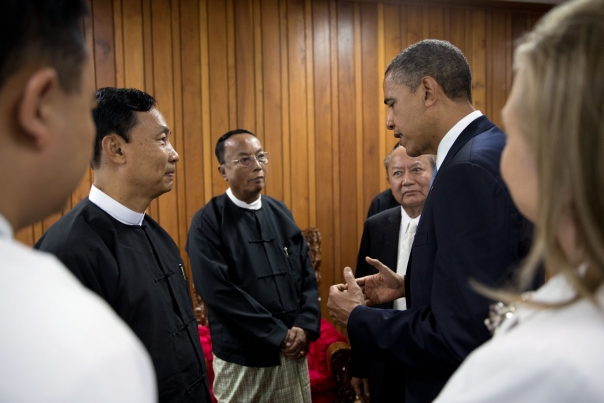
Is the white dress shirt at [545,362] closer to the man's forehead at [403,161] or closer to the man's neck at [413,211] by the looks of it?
the man's neck at [413,211]

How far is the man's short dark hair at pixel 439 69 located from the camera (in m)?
1.92

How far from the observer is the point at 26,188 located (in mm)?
674

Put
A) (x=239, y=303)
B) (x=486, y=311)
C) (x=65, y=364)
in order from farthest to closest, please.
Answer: (x=239, y=303), (x=486, y=311), (x=65, y=364)

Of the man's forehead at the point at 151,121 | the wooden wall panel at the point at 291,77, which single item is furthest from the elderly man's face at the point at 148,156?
the wooden wall panel at the point at 291,77

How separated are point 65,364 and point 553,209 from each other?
60 cm

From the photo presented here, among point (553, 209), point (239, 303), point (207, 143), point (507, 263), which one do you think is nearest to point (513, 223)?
point (507, 263)

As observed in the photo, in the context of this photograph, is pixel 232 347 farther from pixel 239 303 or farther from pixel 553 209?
pixel 553 209

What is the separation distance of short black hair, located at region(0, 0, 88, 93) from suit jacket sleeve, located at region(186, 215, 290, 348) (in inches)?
95.5

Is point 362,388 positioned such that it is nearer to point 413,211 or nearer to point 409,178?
point 413,211

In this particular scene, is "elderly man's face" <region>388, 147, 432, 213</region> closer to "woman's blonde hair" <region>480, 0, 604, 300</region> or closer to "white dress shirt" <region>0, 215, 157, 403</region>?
"woman's blonde hair" <region>480, 0, 604, 300</region>

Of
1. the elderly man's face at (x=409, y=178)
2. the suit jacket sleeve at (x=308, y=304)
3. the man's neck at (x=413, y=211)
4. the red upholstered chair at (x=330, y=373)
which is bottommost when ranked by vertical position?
the red upholstered chair at (x=330, y=373)

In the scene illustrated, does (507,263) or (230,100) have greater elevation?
(230,100)

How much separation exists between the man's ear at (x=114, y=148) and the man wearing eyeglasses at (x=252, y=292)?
4.05 ft

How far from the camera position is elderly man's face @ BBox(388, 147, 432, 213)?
10.3 ft
